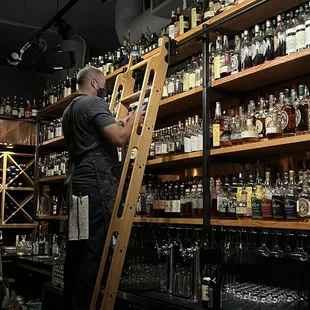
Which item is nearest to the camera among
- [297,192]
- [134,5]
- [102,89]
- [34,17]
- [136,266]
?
[297,192]

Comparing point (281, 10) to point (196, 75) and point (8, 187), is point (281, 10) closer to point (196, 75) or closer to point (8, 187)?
point (196, 75)

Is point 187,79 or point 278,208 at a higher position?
point 187,79

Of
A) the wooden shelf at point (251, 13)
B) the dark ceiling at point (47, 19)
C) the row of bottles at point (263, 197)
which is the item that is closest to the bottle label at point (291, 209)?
the row of bottles at point (263, 197)

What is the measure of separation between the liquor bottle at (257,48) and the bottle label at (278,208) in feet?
2.66

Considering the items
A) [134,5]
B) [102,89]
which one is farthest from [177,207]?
[134,5]

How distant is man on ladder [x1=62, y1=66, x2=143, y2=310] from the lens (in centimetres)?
246

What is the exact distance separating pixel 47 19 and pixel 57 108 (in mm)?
1274

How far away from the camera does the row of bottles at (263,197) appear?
7.57ft

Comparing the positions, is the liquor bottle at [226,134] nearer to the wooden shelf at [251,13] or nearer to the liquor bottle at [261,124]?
the liquor bottle at [261,124]

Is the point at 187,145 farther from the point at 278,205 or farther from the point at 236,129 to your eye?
the point at 278,205

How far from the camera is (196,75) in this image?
3.02 metres

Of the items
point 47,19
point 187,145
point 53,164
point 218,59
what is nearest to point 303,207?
point 187,145

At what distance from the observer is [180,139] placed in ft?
10.5

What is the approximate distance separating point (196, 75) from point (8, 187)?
137 inches
